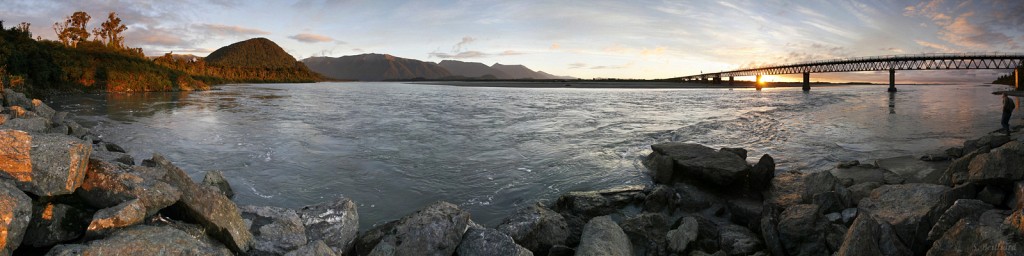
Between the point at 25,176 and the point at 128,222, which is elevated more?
the point at 25,176

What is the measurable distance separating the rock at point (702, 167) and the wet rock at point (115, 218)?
10159 millimetres

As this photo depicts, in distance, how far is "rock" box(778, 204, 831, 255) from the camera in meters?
6.91

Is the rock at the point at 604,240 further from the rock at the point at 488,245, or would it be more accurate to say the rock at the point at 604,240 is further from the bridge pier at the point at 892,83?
the bridge pier at the point at 892,83

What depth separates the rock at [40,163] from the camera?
4.46m

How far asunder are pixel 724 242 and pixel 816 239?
4.12 feet

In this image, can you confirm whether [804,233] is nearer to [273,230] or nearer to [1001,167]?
[1001,167]

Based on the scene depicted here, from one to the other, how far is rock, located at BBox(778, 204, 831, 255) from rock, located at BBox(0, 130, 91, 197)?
8.83 m

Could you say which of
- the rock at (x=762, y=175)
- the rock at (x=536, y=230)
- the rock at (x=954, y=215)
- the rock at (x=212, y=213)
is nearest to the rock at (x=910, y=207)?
the rock at (x=954, y=215)

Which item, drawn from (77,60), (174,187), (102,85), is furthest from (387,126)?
(77,60)

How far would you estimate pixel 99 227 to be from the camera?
4.35 m

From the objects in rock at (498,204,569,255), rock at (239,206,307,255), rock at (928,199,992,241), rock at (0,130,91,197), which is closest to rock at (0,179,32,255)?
rock at (0,130,91,197)

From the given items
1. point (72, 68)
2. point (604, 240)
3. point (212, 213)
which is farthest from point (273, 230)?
point (72, 68)

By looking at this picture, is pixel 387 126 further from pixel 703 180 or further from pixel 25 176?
pixel 25 176

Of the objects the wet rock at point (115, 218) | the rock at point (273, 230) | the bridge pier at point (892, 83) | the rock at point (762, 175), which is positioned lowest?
the rock at point (762, 175)
